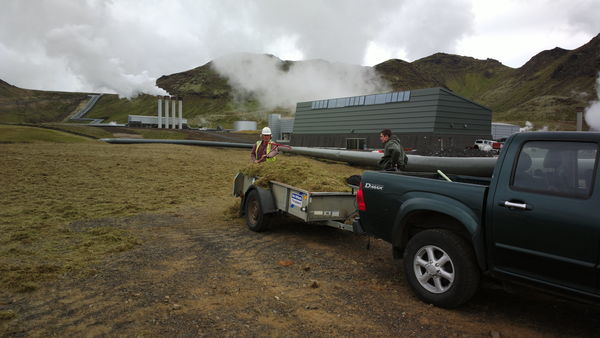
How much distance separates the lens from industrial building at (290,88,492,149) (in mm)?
29250

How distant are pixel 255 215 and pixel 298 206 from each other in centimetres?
139

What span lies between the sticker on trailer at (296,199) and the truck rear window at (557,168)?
10.8 feet

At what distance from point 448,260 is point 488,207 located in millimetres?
744

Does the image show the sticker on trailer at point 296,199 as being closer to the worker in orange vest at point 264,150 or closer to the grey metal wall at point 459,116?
the worker in orange vest at point 264,150

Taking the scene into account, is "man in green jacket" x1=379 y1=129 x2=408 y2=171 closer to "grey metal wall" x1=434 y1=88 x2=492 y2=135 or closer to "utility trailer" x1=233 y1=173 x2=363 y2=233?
"utility trailer" x1=233 y1=173 x2=363 y2=233

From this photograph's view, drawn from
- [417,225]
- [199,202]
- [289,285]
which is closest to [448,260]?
[417,225]

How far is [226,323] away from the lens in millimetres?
3984

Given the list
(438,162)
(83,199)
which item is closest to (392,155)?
(83,199)

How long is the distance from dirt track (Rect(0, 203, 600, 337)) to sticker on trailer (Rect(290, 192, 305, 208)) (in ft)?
2.48

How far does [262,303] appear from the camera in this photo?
14.7ft

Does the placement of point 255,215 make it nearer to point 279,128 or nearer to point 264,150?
point 264,150

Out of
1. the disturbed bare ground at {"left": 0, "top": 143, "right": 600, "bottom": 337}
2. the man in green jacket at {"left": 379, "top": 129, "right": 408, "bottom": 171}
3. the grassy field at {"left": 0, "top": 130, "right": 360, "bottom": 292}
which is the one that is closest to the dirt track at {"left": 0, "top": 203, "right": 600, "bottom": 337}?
the disturbed bare ground at {"left": 0, "top": 143, "right": 600, "bottom": 337}

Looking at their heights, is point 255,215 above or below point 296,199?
below

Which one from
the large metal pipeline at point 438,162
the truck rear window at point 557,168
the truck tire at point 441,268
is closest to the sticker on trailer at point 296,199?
the truck tire at point 441,268
